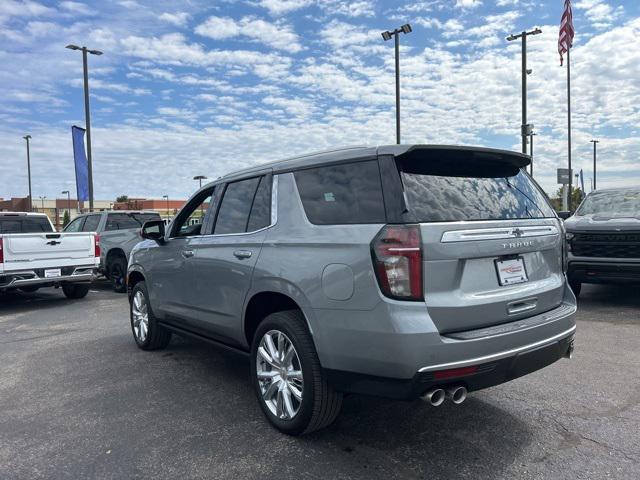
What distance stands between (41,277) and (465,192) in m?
8.80

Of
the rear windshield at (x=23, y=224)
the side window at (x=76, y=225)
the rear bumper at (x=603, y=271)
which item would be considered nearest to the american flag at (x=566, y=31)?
the rear bumper at (x=603, y=271)

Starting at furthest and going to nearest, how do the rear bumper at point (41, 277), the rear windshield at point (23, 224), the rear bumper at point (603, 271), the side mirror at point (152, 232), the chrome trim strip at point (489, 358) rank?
the rear windshield at point (23, 224) < the rear bumper at point (41, 277) < the rear bumper at point (603, 271) < the side mirror at point (152, 232) < the chrome trim strip at point (489, 358)

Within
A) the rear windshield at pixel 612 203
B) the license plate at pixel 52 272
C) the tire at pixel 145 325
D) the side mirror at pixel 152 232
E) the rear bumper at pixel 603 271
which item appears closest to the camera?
the side mirror at pixel 152 232

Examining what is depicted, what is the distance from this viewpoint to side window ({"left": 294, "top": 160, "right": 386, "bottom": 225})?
3076 millimetres

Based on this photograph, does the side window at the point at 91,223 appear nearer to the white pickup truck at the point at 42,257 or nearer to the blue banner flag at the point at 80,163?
the white pickup truck at the point at 42,257

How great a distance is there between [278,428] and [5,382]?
3.14 meters

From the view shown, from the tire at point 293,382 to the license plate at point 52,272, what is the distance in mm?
7378

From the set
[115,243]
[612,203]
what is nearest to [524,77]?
[612,203]

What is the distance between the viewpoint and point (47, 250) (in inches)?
380

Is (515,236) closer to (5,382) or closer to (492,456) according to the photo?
(492,456)

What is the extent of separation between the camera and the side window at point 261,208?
3922mm

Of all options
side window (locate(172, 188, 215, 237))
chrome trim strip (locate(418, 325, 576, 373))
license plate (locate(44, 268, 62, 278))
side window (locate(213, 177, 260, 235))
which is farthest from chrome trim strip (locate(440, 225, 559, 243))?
license plate (locate(44, 268, 62, 278))

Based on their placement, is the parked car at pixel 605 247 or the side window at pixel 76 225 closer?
the parked car at pixel 605 247

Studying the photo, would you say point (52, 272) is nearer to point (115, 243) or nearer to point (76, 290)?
point (76, 290)
